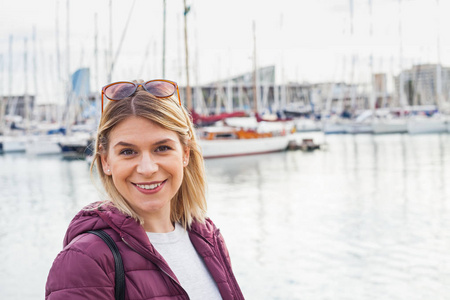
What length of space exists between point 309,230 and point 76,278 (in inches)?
318

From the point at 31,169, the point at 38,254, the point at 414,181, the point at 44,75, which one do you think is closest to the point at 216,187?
the point at 414,181

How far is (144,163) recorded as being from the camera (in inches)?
58.8

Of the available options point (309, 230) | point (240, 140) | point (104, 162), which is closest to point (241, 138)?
point (240, 140)

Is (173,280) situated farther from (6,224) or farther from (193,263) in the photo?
(6,224)

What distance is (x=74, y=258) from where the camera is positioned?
4.17ft

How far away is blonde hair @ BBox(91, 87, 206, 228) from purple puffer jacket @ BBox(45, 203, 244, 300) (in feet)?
0.34

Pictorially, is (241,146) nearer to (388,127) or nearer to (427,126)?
(388,127)

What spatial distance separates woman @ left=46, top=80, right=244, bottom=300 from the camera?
130 centimetres

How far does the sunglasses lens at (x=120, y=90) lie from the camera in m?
1.53

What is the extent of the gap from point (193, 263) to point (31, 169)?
984 inches

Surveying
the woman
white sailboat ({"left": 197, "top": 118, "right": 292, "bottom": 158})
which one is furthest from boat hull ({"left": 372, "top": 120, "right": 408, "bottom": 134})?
the woman

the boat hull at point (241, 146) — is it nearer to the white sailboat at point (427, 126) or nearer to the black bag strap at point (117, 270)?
the white sailboat at point (427, 126)

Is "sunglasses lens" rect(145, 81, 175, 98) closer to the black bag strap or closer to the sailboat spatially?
the black bag strap

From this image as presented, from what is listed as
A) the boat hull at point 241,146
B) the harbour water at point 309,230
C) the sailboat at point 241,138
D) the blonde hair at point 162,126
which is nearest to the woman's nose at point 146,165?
the blonde hair at point 162,126
